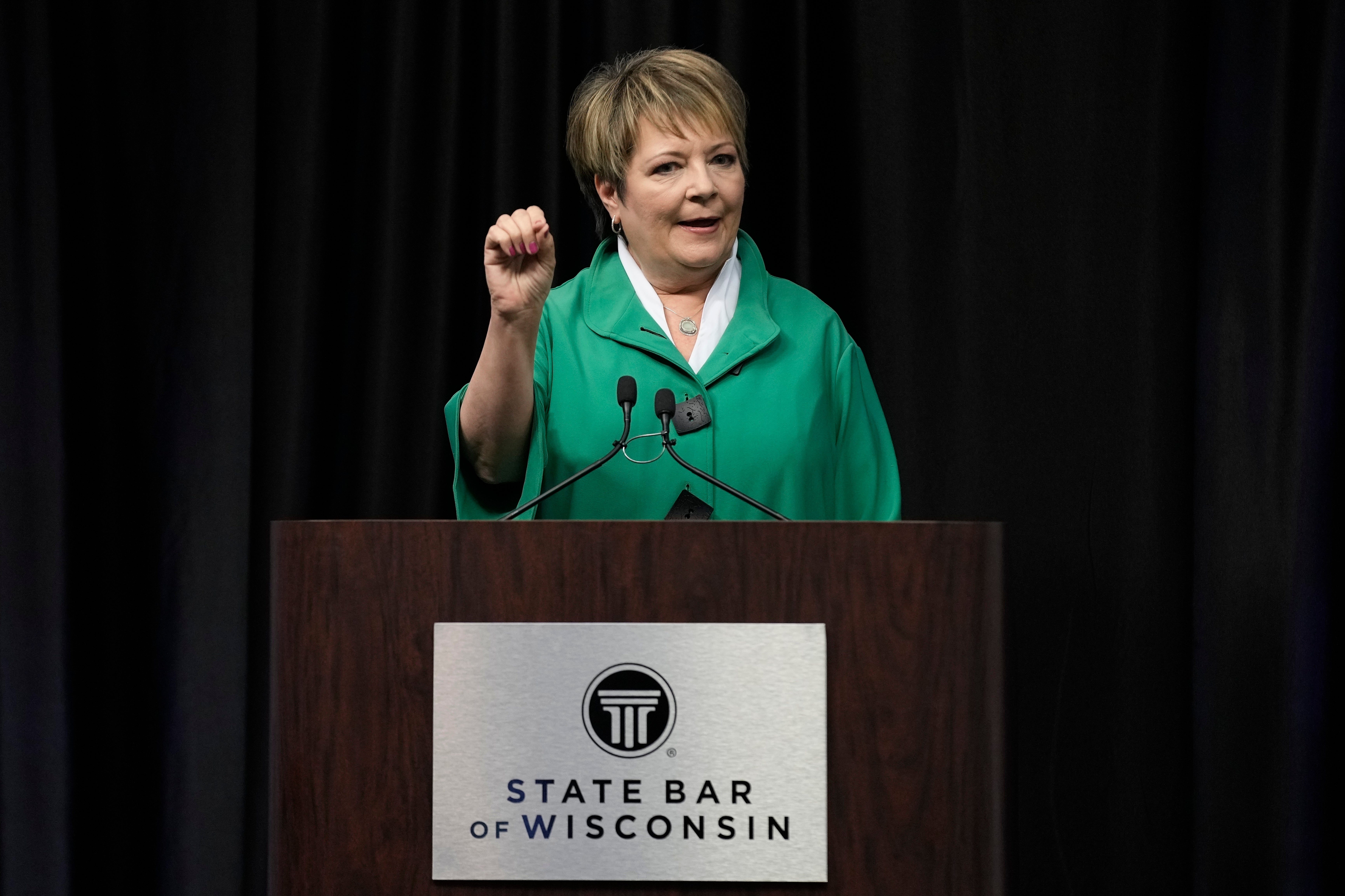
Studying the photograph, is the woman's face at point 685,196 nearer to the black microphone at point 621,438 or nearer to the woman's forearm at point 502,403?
the woman's forearm at point 502,403

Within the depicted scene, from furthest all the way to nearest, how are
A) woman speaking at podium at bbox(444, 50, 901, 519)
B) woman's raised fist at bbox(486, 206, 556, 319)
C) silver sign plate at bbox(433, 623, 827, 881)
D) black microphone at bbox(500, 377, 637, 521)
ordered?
woman speaking at podium at bbox(444, 50, 901, 519) → woman's raised fist at bbox(486, 206, 556, 319) → black microphone at bbox(500, 377, 637, 521) → silver sign plate at bbox(433, 623, 827, 881)

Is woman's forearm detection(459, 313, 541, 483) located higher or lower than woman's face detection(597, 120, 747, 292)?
lower

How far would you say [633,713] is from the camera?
1021 millimetres

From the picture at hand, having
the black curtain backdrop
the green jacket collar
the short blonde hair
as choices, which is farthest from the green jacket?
the black curtain backdrop

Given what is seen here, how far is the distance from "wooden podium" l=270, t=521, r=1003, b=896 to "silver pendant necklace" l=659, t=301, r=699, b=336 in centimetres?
60

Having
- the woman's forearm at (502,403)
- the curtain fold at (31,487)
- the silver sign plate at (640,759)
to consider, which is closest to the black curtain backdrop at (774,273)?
the curtain fold at (31,487)

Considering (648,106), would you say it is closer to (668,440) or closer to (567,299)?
(567,299)

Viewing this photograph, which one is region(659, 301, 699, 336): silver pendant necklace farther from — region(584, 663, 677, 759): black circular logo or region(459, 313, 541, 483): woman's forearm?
region(584, 663, 677, 759): black circular logo

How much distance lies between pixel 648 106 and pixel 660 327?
28 centimetres

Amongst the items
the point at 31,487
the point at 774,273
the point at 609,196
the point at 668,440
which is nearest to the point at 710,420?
the point at 668,440

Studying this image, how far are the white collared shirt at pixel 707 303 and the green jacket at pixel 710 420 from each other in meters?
0.02

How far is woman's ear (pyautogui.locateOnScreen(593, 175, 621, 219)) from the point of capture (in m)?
1.66

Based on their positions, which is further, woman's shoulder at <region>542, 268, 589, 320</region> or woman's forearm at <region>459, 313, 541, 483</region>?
woman's shoulder at <region>542, 268, 589, 320</region>

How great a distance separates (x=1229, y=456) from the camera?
215 centimetres
